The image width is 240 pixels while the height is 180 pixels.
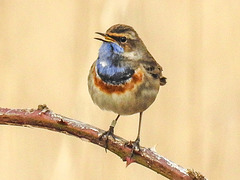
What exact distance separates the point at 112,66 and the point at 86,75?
3.90 ft

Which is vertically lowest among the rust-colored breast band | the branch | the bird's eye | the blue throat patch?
the branch

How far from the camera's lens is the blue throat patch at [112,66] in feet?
6.39

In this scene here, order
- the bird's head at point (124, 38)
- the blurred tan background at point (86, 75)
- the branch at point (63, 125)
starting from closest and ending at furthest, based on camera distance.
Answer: the branch at point (63, 125) < the bird's head at point (124, 38) < the blurred tan background at point (86, 75)

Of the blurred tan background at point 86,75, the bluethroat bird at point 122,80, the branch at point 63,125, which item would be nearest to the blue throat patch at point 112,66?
the bluethroat bird at point 122,80

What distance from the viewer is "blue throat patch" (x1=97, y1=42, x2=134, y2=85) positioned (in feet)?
6.39

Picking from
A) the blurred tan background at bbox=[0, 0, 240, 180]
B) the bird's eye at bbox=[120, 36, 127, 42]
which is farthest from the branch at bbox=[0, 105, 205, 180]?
the blurred tan background at bbox=[0, 0, 240, 180]

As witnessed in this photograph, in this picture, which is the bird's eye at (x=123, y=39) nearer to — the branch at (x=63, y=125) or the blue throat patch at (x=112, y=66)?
the blue throat patch at (x=112, y=66)

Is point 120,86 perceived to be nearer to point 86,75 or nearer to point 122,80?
point 122,80

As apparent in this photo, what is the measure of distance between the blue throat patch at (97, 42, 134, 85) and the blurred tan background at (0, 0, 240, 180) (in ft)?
3.77

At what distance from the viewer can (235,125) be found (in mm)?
Result: 3291

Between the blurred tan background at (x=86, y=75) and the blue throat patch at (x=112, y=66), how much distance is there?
1148mm

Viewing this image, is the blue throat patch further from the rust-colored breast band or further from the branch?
the branch

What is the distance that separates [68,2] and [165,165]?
74.6 inches

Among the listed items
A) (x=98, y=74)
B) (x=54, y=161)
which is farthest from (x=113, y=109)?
(x=54, y=161)
